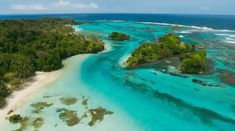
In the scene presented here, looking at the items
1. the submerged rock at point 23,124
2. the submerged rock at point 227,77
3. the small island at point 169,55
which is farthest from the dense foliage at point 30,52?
the submerged rock at point 227,77

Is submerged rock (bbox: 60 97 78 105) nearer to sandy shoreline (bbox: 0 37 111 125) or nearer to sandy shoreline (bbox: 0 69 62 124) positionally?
sandy shoreline (bbox: 0 37 111 125)

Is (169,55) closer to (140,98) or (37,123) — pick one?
(140,98)

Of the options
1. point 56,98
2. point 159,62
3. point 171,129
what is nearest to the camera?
point 171,129

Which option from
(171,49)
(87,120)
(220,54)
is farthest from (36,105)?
(220,54)

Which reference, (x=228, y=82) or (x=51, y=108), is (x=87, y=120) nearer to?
(x=51, y=108)

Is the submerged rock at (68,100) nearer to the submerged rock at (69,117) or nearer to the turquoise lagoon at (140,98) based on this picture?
the turquoise lagoon at (140,98)

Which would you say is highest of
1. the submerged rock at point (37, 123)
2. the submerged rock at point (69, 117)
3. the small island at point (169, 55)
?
the small island at point (169, 55)
